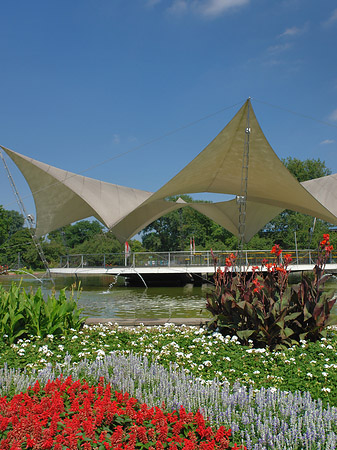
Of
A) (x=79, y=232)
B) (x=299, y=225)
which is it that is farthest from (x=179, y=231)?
(x=79, y=232)

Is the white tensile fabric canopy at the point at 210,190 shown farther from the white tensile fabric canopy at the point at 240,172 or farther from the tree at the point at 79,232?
the tree at the point at 79,232

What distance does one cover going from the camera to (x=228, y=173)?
1539cm

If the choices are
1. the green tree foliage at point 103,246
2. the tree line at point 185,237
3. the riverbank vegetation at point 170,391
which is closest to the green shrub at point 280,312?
the riverbank vegetation at point 170,391

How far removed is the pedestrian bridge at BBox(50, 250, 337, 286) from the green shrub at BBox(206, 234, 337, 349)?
15.0m

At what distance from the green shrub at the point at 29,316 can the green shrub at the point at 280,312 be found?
2241mm

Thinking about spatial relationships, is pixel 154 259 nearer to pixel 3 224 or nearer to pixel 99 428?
pixel 99 428

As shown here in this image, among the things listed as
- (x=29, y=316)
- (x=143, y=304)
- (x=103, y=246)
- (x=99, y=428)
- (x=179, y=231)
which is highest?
(x=179, y=231)

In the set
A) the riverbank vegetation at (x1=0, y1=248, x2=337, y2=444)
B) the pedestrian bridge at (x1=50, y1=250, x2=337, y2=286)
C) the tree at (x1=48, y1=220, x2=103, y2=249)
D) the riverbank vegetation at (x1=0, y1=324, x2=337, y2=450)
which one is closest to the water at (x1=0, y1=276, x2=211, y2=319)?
the pedestrian bridge at (x1=50, y1=250, x2=337, y2=286)

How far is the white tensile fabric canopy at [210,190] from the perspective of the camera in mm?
12453

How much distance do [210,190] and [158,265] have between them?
5.47 metres

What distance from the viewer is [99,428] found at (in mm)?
2520

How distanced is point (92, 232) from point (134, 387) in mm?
63574

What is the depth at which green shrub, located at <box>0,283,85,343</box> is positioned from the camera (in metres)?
5.32

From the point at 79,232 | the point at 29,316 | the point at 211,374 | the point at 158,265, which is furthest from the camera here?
the point at 79,232
